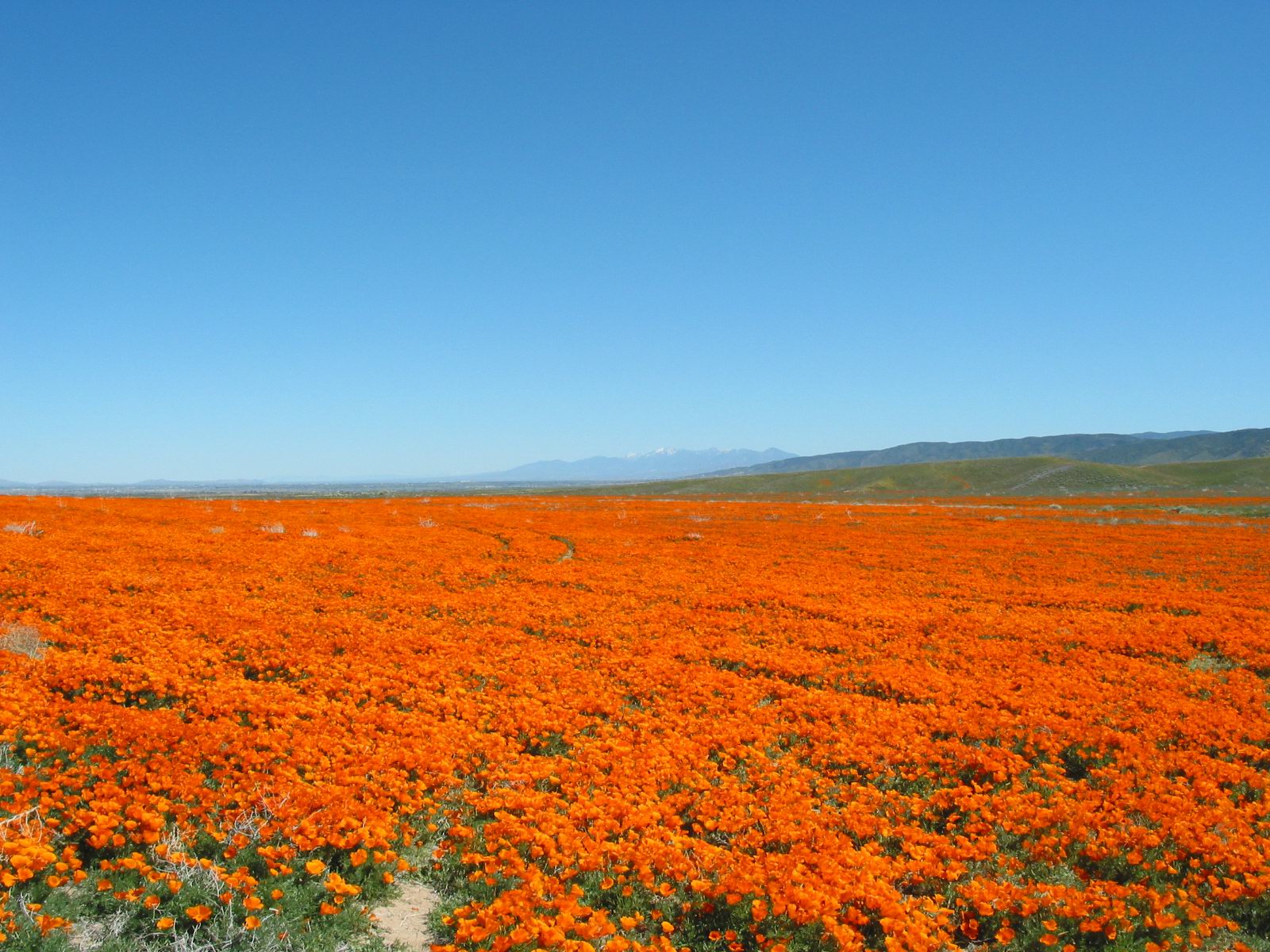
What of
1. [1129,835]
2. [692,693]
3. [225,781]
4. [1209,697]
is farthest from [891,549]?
[225,781]

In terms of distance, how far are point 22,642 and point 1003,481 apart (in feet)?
461

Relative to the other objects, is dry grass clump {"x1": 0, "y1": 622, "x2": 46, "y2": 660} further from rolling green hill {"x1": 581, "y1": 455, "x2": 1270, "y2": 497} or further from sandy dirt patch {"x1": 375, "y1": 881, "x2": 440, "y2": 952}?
rolling green hill {"x1": 581, "y1": 455, "x2": 1270, "y2": 497}

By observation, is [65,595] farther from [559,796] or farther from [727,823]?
[727,823]

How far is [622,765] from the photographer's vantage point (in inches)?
360

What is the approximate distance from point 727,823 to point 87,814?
666 cm

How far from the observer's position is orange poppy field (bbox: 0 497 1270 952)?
6.21m

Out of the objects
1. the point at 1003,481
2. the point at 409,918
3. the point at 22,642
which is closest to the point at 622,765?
the point at 409,918

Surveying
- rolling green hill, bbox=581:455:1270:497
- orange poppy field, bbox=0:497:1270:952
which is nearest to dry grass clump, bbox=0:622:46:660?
orange poppy field, bbox=0:497:1270:952

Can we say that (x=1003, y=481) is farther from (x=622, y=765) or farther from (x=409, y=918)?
(x=409, y=918)

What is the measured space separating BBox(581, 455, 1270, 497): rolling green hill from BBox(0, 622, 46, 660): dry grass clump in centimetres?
10711

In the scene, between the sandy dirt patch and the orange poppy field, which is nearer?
the sandy dirt patch

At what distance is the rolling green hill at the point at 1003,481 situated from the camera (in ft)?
364

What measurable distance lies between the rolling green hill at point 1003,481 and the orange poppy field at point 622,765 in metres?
101

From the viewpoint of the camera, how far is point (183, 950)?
541 cm
